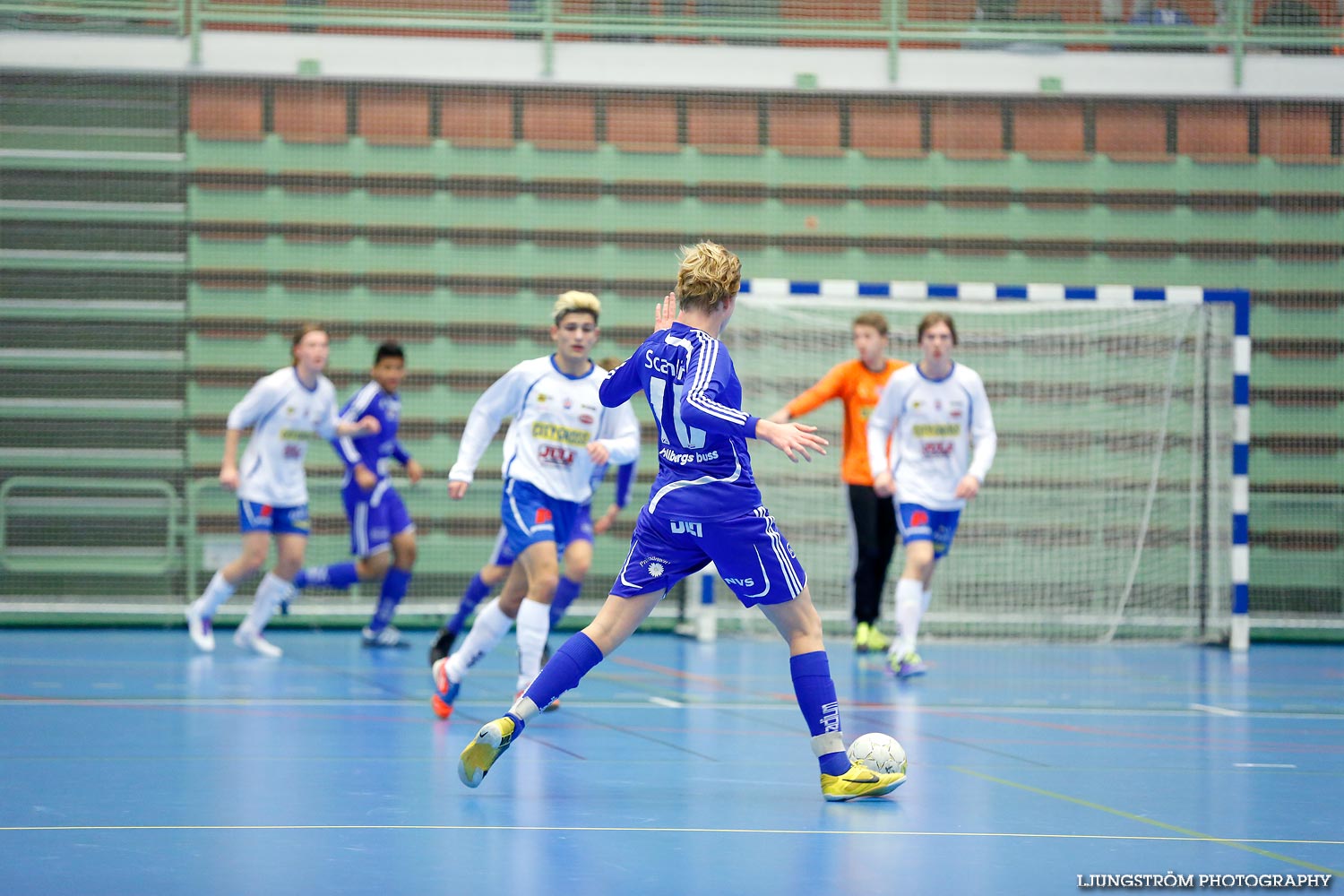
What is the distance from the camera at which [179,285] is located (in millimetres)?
13070

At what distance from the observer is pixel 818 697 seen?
5.04 meters

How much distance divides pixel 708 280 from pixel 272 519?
20.9ft

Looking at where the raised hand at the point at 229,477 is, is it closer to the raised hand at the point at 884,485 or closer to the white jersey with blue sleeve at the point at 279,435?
the white jersey with blue sleeve at the point at 279,435

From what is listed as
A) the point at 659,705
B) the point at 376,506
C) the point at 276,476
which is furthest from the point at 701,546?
the point at 376,506

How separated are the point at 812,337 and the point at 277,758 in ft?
26.0

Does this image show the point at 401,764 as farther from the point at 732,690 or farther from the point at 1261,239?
the point at 1261,239

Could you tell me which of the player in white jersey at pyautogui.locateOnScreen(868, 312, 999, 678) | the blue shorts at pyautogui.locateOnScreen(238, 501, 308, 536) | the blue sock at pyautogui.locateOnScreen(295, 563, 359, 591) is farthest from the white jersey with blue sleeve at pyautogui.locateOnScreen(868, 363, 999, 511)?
the blue sock at pyautogui.locateOnScreen(295, 563, 359, 591)

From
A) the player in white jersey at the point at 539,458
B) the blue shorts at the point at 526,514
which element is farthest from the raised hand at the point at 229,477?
the blue shorts at the point at 526,514

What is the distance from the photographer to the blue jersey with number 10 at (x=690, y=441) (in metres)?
4.80

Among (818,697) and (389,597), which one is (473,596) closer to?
(389,597)

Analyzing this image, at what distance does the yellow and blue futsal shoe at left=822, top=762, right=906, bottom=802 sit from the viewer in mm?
4930

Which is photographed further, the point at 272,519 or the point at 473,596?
the point at 272,519

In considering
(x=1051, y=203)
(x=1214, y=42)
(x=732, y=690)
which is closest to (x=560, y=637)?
(x=732, y=690)

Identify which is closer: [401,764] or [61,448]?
[401,764]
